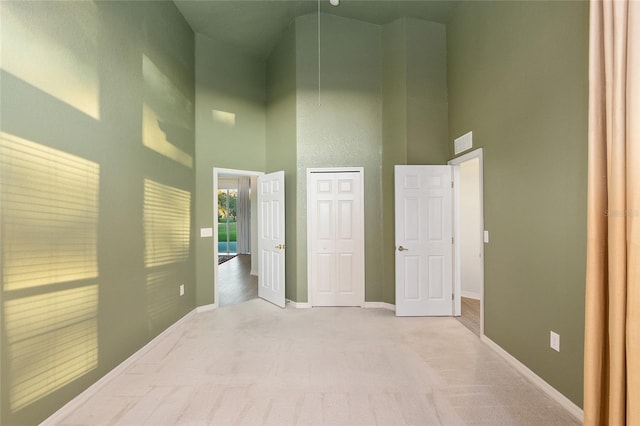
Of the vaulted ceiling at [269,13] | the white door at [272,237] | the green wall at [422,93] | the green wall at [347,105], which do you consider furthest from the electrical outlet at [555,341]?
the vaulted ceiling at [269,13]

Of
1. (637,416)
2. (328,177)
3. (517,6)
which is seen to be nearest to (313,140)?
(328,177)

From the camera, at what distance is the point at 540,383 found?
229 cm

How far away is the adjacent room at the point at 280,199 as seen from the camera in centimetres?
194

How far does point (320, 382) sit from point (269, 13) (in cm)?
455

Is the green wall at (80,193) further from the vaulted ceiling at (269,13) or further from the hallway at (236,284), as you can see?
the hallway at (236,284)

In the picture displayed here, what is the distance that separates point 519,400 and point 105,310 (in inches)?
131

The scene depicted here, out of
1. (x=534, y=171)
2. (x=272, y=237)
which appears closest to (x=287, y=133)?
(x=272, y=237)

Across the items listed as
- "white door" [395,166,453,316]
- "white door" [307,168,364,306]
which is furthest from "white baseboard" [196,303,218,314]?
"white door" [395,166,453,316]

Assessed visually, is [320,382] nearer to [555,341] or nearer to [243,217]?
[555,341]

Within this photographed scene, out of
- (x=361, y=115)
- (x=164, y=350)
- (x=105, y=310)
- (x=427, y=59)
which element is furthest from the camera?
(x=361, y=115)

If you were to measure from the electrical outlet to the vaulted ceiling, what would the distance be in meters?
3.81

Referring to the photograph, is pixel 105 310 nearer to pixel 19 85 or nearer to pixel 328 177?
pixel 19 85

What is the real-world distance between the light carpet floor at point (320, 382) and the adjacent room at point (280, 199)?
0.02 metres

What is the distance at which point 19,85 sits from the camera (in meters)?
1.76
